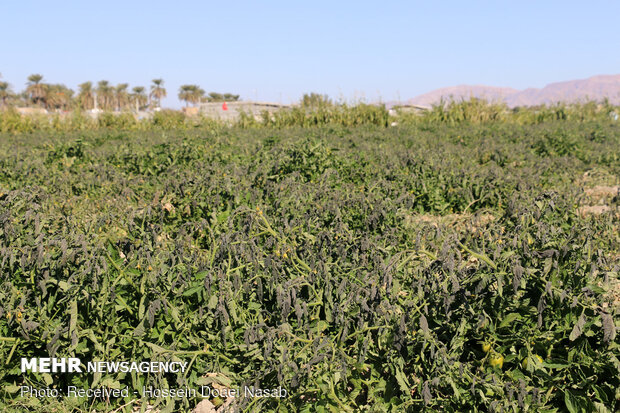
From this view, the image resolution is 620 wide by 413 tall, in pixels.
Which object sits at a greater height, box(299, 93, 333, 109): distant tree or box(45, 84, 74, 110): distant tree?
box(45, 84, 74, 110): distant tree

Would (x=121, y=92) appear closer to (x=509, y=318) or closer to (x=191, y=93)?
(x=191, y=93)

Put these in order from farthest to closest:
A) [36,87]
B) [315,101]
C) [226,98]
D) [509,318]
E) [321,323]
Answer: [36,87]
[226,98]
[315,101]
[321,323]
[509,318]

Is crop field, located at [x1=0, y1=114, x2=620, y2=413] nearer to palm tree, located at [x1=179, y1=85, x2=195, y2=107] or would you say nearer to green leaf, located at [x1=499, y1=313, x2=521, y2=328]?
green leaf, located at [x1=499, y1=313, x2=521, y2=328]

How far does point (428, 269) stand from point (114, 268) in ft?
5.36

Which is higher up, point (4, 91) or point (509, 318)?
point (4, 91)

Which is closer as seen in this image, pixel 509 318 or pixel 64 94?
pixel 509 318

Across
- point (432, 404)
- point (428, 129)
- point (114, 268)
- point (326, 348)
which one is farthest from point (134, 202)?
point (428, 129)

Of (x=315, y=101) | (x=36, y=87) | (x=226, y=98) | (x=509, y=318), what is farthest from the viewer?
(x=36, y=87)

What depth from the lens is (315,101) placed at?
17766 mm

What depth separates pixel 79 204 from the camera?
5039 mm

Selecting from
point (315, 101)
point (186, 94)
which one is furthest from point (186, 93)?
point (315, 101)

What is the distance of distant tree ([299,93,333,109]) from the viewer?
17531mm

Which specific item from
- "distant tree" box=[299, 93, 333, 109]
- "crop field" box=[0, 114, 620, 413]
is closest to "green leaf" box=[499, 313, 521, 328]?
"crop field" box=[0, 114, 620, 413]

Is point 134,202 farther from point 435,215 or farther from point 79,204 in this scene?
point 435,215
